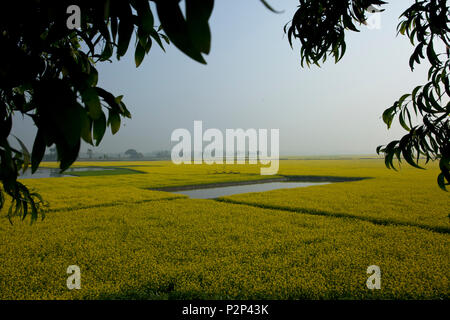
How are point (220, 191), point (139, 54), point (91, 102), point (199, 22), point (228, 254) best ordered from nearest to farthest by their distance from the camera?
1. point (199, 22)
2. point (91, 102)
3. point (139, 54)
4. point (228, 254)
5. point (220, 191)

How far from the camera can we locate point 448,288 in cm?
294

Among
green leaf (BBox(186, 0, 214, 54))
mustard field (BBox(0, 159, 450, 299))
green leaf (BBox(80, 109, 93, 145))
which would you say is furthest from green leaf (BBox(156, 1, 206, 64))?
mustard field (BBox(0, 159, 450, 299))

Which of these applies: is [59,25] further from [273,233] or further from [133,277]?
[273,233]

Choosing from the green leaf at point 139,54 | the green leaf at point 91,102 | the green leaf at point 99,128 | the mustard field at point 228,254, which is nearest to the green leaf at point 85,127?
the green leaf at point 91,102

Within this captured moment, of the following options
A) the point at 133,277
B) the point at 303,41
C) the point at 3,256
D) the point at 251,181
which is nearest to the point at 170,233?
the point at 133,277

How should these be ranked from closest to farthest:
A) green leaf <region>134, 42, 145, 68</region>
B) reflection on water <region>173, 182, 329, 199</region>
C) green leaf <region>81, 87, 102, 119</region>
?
green leaf <region>81, 87, 102, 119</region>, green leaf <region>134, 42, 145, 68</region>, reflection on water <region>173, 182, 329, 199</region>

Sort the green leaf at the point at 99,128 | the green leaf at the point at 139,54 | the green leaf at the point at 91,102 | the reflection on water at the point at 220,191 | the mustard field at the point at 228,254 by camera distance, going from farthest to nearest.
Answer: the reflection on water at the point at 220,191
the mustard field at the point at 228,254
the green leaf at the point at 139,54
the green leaf at the point at 99,128
the green leaf at the point at 91,102

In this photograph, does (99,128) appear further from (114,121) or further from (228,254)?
(228,254)

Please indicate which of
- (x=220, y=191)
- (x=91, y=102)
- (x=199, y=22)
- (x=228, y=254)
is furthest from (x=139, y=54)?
(x=220, y=191)

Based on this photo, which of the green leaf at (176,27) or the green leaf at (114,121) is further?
the green leaf at (114,121)

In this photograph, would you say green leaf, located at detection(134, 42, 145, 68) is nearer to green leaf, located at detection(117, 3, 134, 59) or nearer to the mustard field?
green leaf, located at detection(117, 3, 134, 59)

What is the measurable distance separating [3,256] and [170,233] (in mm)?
2592

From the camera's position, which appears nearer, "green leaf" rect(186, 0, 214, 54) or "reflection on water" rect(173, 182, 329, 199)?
"green leaf" rect(186, 0, 214, 54)

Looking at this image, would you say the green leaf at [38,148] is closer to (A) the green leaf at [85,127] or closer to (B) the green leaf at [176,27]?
(A) the green leaf at [85,127]
